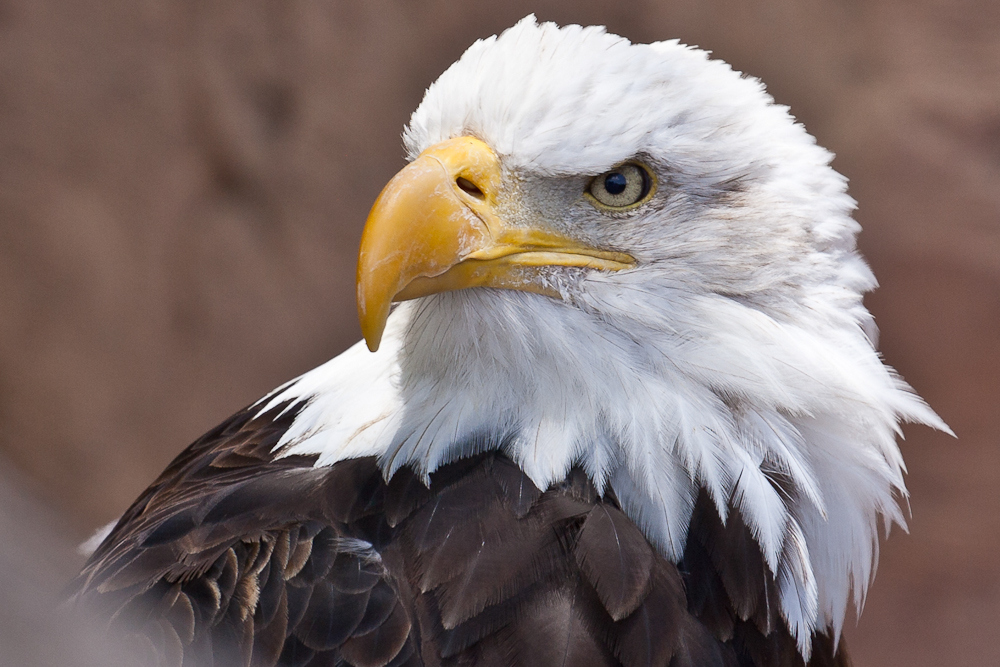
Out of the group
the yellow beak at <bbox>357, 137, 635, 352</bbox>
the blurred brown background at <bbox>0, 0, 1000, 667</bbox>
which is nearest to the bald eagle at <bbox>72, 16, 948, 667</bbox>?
the yellow beak at <bbox>357, 137, 635, 352</bbox>

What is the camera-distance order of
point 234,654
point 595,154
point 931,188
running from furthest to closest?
point 931,188, point 595,154, point 234,654

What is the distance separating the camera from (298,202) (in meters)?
4.43

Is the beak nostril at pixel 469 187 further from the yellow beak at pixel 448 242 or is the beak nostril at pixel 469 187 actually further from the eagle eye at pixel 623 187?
the eagle eye at pixel 623 187

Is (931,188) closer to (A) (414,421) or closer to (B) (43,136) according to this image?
(A) (414,421)

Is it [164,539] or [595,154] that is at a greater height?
[595,154]

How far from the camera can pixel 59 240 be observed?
14.8 ft

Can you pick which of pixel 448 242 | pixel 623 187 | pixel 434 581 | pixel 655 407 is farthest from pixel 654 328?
pixel 434 581

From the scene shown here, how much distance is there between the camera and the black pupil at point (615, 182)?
1.76 m

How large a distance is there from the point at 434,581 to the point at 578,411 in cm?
40

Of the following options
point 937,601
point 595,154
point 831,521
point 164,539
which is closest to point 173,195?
point 164,539

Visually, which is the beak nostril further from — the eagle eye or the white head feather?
the eagle eye

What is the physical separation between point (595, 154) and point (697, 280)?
12.1 inches

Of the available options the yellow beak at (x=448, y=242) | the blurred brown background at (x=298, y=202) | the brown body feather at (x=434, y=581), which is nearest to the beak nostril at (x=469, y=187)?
the yellow beak at (x=448, y=242)

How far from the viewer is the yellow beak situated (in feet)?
5.38
